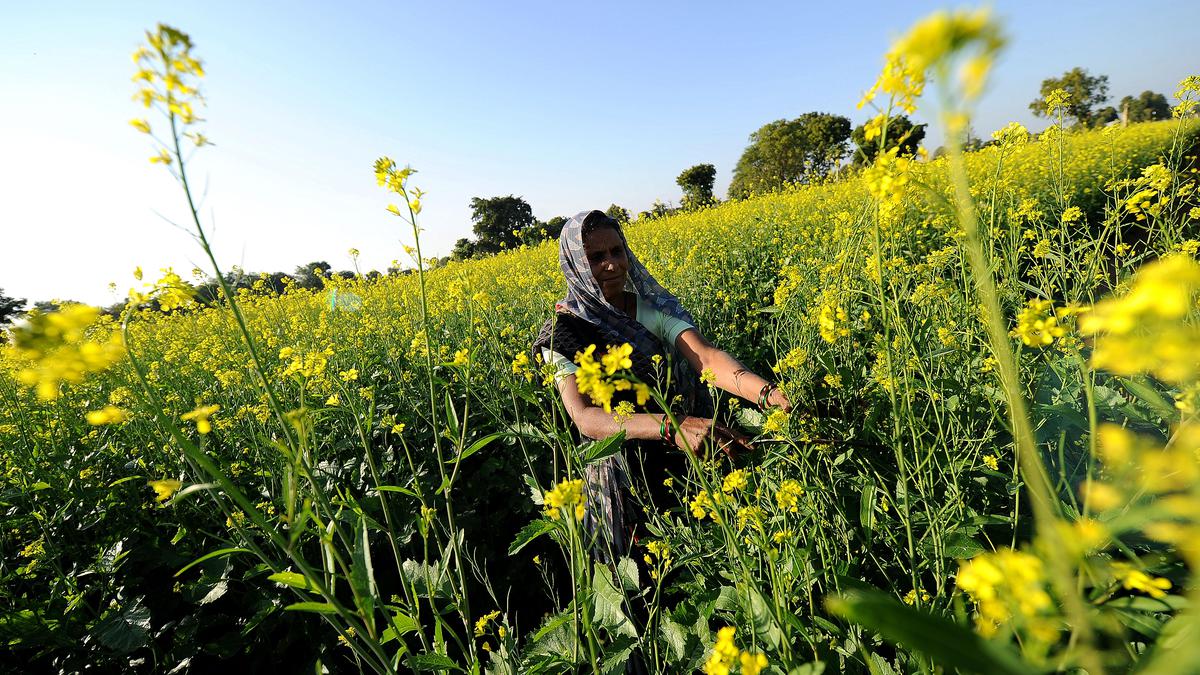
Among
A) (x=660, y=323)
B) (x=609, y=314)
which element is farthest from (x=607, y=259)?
(x=660, y=323)

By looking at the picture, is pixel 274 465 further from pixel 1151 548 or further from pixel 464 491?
pixel 1151 548

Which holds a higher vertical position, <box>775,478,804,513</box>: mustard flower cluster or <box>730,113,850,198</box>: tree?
<box>730,113,850,198</box>: tree

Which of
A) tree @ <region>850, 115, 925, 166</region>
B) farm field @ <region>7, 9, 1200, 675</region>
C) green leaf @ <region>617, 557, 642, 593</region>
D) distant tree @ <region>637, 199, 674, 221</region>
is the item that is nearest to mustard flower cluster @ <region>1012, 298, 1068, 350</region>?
farm field @ <region>7, 9, 1200, 675</region>

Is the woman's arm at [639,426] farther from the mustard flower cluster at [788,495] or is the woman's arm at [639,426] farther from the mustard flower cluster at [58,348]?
the mustard flower cluster at [58,348]

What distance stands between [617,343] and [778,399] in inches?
35.9

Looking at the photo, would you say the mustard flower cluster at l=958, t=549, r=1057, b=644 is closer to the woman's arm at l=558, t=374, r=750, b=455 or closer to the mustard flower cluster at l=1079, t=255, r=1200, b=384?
the mustard flower cluster at l=1079, t=255, r=1200, b=384

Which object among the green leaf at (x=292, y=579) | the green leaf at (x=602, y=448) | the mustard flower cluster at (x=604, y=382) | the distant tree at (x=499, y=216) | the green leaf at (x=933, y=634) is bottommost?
the green leaf at (x=602, y=448)

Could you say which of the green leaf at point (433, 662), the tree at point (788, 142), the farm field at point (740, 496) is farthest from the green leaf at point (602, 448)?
the tree at point (788, 142)

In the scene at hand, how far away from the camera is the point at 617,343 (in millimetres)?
2473

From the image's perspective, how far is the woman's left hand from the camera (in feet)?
5.40

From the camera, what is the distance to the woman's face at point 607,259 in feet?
8.39

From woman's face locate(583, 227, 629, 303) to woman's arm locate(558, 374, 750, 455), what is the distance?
0.66 meters

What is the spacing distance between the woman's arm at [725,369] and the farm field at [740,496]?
10 centimetres

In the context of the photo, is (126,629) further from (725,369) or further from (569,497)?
(725,369)
